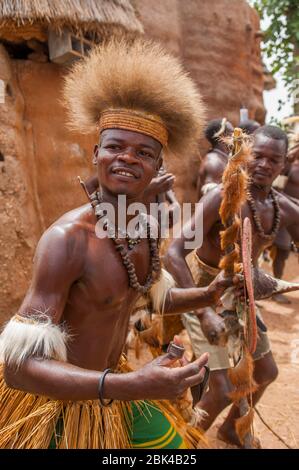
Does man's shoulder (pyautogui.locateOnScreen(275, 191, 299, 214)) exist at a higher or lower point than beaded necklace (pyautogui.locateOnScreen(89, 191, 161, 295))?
higher

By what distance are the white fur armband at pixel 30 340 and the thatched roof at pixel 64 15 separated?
3.30 meters

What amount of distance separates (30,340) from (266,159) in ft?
7.07

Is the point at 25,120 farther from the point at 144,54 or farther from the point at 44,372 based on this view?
the point at 44,372

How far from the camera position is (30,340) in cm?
152

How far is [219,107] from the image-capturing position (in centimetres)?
730

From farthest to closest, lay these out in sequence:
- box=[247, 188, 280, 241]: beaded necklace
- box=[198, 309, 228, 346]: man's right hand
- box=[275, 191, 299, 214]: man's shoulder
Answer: box=[275, 191, 299, 214]: man's shoulder < box=[247, 188, 280, 241]: beaded necklace < box=[198, 309, 228, 346]: man's right hand

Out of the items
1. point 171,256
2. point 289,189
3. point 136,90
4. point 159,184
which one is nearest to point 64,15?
point 159,184

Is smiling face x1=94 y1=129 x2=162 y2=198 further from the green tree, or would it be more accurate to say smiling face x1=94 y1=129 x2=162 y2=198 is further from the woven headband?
the green tree

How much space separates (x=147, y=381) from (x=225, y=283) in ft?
Result: 2.90

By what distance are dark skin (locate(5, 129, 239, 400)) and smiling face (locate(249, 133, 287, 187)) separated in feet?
3.96

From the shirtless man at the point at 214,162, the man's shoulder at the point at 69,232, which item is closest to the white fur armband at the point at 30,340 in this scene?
the man's shoulder at the point at 69,232

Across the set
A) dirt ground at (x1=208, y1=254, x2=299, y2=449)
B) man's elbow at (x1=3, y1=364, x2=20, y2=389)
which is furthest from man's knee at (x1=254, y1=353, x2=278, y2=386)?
man's elbow at (x1=3, y1=364, x2=20, y2=389)

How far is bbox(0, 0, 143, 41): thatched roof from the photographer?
4035 millimetres

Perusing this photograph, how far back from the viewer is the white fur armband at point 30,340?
152cm
